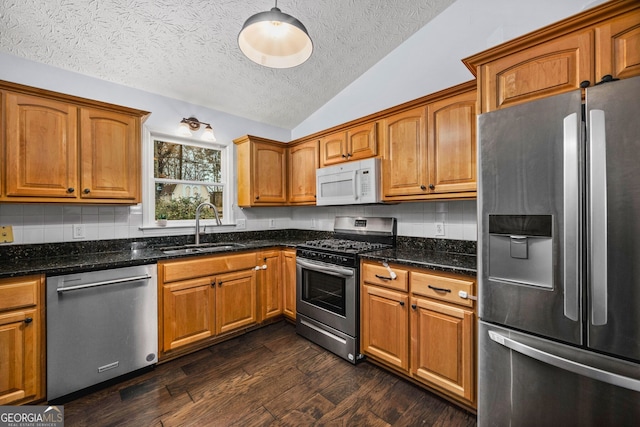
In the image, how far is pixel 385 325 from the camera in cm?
210

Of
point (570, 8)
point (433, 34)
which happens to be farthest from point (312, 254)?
point (570, 8)

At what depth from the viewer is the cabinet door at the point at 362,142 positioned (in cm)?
256

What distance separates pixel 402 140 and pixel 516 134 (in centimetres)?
109

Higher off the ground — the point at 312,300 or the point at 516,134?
the point at 516,134

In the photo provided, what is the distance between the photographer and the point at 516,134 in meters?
1.33

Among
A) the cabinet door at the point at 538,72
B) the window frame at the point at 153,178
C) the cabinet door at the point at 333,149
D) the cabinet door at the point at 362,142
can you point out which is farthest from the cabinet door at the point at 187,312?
the cabinet door at the point at 538,72

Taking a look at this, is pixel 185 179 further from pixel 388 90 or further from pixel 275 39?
pixel 388 90

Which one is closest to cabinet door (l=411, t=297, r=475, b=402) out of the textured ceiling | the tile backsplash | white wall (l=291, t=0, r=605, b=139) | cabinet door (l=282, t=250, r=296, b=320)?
the tile backsplash

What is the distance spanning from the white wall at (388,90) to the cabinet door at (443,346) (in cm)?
78

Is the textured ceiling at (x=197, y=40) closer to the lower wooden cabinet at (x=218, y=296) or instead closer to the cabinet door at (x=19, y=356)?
the lower wooden cabinet at (x=218, y=296)

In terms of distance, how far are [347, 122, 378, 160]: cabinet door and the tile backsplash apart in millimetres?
599

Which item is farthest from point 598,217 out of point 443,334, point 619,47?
point 443,334

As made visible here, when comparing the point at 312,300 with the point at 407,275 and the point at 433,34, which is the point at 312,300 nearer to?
the point at 407,275

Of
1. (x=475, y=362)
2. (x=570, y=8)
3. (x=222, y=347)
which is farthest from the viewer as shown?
(x=222, y=347)
